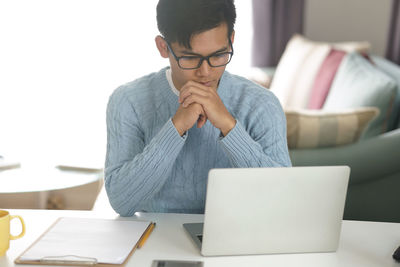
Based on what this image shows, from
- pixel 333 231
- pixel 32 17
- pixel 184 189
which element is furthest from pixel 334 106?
pixel 32 17

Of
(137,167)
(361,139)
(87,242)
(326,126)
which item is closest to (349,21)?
(361,139)

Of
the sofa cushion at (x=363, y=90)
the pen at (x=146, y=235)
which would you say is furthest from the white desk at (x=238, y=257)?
the sofa cushion at (x=363, y=90)

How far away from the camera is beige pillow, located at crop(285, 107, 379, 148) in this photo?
80.5 inches

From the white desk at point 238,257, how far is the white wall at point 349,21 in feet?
9.23

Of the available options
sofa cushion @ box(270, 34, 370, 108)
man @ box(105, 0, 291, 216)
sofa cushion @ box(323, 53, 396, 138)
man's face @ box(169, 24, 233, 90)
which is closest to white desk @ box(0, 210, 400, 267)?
man @ box(105, 0, 291, 216)

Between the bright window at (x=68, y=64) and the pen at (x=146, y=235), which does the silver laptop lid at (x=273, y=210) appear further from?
the bright window at (x=68, y=64)

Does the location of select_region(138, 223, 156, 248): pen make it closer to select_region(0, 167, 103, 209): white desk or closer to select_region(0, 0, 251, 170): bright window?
select_region(0, 167, 103, 209): white desk

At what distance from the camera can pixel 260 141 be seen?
1394 millimetres

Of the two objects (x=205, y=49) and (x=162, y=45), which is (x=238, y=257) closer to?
(x=205, y=49)

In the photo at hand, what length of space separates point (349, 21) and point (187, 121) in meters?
2.86

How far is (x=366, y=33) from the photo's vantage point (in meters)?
3.78

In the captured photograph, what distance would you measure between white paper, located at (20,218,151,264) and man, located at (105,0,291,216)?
0.32 feet

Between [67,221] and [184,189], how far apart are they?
34 cm

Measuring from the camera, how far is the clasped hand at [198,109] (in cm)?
125
